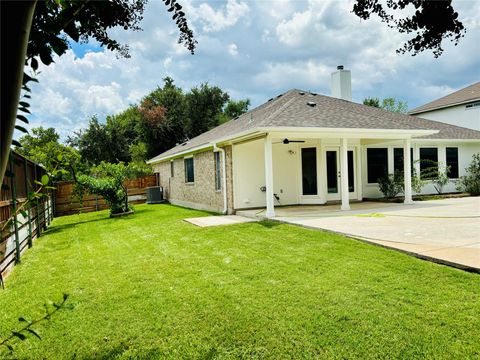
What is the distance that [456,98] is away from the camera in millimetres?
25359

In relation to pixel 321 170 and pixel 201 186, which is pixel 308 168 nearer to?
pixel 321 170

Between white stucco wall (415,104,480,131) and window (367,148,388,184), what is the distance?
1174 centimetres

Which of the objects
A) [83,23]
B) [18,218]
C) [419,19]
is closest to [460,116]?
[419,19]

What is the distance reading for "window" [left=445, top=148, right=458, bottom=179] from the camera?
17.4 meters

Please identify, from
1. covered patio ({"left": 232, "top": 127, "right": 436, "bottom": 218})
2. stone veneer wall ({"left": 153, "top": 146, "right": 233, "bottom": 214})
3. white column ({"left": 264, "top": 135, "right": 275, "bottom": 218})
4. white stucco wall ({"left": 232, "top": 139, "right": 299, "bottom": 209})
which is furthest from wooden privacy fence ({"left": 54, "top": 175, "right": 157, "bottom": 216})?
white column ({"left": 264, "top": 135, "right": 275, "bottom": 218})

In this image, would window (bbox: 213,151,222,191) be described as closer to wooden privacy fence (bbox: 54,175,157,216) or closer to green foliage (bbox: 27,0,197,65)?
wooden privacy fence (bbox: 54,175,157,216)

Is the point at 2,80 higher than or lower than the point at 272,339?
Result: higher

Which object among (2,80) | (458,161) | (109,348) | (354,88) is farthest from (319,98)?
(2,80)

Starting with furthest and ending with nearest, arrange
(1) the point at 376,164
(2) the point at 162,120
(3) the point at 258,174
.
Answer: (2) the point at 162,120, (1) the point at 376,164, (3) the point at 258,174

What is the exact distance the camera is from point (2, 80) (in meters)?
0.76

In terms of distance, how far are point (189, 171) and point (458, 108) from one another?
1971 centimetres

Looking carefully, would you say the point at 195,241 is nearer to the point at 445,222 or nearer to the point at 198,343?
the point at 198,343

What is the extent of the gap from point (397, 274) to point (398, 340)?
1.92 m

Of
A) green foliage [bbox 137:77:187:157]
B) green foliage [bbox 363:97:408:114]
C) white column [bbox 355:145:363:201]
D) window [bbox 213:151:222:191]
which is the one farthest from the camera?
green foliage [bbox 363:97:408:114]
